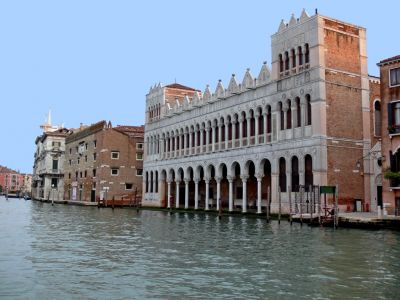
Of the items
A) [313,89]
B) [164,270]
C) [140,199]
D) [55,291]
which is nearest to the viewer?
[55,291]

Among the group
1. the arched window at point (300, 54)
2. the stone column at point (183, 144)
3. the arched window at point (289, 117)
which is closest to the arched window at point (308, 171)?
the arched window at point (289, 117)

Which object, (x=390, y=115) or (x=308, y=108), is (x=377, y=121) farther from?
(x=390, y=115)

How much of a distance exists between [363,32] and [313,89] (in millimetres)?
6460

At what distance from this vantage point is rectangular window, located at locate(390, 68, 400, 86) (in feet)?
89.2

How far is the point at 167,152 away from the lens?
170ft

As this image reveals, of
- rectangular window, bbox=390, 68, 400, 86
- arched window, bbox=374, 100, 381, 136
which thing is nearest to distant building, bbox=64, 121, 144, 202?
arched window, bbox=374, 100, 381, 136

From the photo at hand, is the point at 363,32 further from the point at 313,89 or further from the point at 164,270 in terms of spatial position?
the point at 164,270

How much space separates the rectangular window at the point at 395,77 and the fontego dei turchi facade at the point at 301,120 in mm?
5108

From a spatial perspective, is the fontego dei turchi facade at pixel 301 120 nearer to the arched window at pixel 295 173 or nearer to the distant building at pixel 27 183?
the arched window at pixel 295 173

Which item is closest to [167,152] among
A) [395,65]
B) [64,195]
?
[395,65]

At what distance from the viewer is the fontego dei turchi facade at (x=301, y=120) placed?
32031mm

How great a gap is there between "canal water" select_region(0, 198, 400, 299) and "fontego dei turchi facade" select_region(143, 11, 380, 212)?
39.8 ft

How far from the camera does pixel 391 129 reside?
89.3ft

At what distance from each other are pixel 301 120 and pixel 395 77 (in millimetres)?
7274
